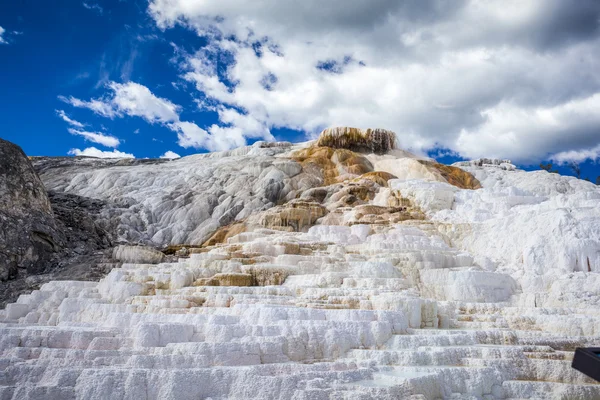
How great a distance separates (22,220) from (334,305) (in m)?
10.1

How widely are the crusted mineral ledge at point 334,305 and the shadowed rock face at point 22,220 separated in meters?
2.49

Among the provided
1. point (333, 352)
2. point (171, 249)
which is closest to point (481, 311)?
point (333, 352)

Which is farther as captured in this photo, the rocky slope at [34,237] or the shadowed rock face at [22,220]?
the shadowed rock face at [22,220]

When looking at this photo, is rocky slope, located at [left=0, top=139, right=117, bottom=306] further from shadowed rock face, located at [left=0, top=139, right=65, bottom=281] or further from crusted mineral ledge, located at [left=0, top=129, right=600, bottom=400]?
crusted mineral ledge, located at [left=0, top=129, right=600, bottom=400]

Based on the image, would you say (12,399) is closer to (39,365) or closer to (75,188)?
(39,365)

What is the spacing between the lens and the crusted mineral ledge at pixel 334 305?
648cm

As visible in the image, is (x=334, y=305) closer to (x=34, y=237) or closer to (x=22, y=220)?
(x=34, y=237)

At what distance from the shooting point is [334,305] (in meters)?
9.40

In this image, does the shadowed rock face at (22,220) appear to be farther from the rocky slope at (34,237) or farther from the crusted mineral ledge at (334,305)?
the crusted mineral ledge at (334,305)

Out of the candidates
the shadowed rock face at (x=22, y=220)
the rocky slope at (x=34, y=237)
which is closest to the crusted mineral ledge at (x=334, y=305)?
the rocky slope at (x=34, y=237)

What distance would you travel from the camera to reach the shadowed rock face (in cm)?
1404

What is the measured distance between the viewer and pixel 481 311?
10258mm

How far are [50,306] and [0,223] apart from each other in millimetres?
4543

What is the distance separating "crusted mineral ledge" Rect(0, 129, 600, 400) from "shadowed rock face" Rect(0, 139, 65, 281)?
2.49 meters
